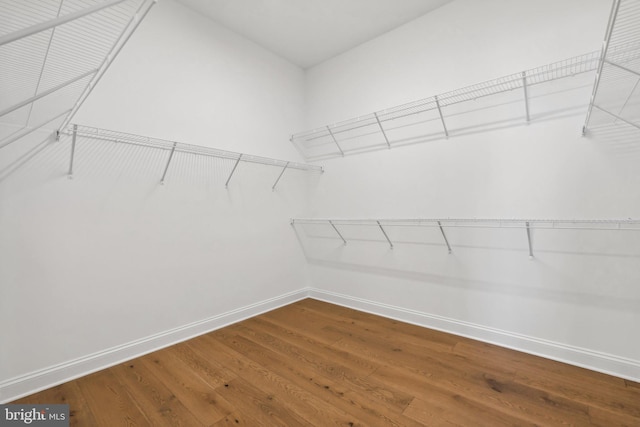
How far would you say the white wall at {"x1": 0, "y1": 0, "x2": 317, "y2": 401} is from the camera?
1.61m

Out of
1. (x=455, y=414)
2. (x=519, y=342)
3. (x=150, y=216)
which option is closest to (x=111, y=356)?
(x=150, y=216)

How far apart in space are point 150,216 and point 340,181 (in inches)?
69.1

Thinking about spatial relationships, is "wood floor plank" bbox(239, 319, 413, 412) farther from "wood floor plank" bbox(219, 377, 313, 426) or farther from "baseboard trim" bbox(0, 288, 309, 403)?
"wood floor plank" bbox(219, 377, 313, 426)

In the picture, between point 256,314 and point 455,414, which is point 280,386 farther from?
point 256,314

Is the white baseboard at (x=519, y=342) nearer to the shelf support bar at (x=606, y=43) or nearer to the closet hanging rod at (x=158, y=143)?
the shelf support bar at (x=606, y=43)

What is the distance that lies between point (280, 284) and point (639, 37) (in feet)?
9.62

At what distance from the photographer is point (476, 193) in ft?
7.10

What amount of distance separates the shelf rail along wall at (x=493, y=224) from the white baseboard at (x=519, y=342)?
57 cm

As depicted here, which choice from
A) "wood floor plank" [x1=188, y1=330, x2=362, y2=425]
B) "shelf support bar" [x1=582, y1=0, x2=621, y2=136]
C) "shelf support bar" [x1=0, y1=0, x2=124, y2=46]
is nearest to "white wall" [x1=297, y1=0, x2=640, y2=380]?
"shelf support bar" [x1=582, y1=0, x2=621, y2=136]

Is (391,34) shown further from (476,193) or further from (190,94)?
(190,94)

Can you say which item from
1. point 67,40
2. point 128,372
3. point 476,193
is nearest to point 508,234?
point 476,193

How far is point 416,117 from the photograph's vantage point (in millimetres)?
2477

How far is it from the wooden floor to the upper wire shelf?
1.63m

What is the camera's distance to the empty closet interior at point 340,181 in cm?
158
